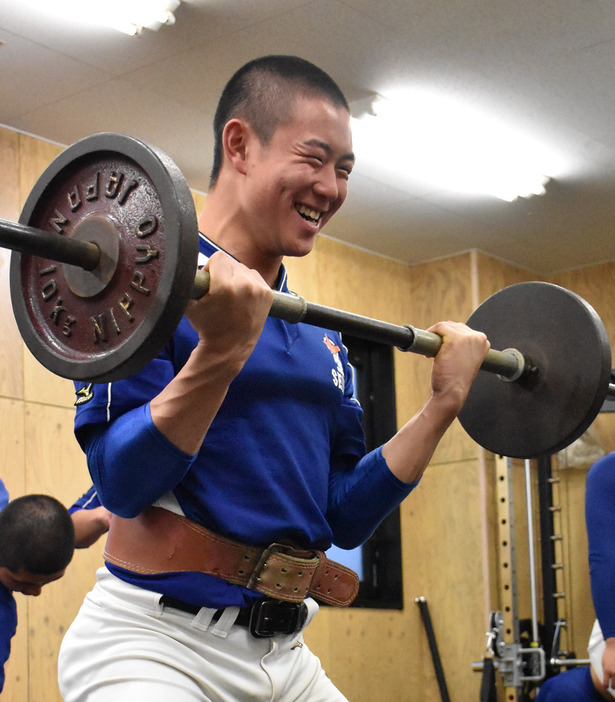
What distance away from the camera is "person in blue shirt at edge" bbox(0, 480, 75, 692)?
316 cm

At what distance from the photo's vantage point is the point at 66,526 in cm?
334

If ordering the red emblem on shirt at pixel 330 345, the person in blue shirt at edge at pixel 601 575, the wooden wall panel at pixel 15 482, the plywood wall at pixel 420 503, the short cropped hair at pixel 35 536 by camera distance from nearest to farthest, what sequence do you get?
the red emblem on shirt at pixel 330 345 < the short cropped hair at pixel 35 536 < the person in blue shirt at edge at pixel 601 575 < the wooden wall panel at pixel 15 482 < the plywood wall at pixel 420 503

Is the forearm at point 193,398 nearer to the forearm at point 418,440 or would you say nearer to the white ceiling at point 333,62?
the forearm at point 418,440

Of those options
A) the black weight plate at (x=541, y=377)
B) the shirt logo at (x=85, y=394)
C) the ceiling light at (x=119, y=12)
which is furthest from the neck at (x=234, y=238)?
the ceiling light at (x=119, y=12)

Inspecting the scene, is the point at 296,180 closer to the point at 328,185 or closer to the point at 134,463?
the point at 328,185

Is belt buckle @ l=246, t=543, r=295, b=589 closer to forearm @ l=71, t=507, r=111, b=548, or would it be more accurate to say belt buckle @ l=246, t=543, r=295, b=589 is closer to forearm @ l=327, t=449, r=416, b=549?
forearm @ l=327, t=449, r=416, b=549

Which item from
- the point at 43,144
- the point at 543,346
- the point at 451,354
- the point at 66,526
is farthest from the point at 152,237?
the point at 43,144

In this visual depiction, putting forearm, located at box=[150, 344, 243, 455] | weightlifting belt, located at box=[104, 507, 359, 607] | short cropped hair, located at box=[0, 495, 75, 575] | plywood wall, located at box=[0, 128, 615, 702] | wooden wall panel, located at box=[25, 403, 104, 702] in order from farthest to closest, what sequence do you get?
1. plywood wall, located at box=[0, 128, 615, 702]
2. wooden wall panel, located at box=[25, 403, 104, 702]
3. short cropped hair, located at box=[0, 495, 75, 575]
4. weightlifting belt, located at box=[104, 507, 359, 607]
5. forearm, located at box=[150, 344, 243, 455]

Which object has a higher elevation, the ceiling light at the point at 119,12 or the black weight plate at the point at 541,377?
the ceiling light at the point at 119,12

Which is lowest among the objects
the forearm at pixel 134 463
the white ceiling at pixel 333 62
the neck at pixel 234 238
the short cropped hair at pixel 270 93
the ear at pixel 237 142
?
the forearm at pixel 134 463

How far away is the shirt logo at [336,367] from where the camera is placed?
1.88 meters

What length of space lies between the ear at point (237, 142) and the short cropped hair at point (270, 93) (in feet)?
0.06

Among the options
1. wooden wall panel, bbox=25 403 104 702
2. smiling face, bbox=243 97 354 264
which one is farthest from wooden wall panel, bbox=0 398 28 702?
smiling face, bbox=243 97 354 264

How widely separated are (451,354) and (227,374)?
23.8 inches
